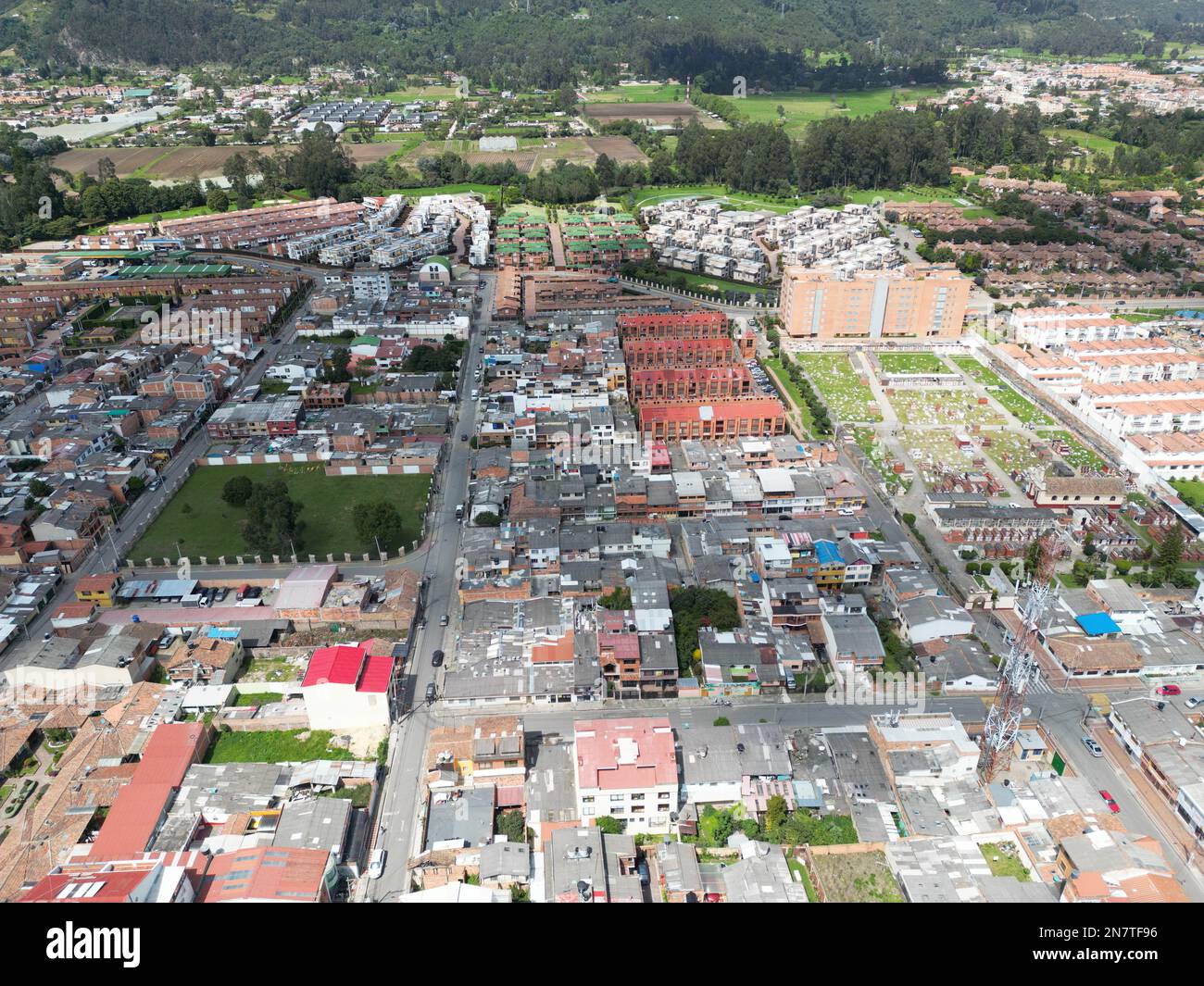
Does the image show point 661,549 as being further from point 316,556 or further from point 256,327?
point 256,327

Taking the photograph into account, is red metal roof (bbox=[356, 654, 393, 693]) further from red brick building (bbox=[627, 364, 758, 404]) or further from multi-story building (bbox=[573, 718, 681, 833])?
red brick building (bbox=[627, 364, 758, 404])

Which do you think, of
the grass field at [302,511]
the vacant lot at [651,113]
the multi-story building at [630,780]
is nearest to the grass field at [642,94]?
the vacant lot at [651,113]

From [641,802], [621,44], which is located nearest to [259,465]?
[641,802]

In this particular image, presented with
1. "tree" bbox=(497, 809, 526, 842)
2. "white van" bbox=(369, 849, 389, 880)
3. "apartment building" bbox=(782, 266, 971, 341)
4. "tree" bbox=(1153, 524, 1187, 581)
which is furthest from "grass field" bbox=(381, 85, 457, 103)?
"white van" bbox=(369, 849, 389, 880)

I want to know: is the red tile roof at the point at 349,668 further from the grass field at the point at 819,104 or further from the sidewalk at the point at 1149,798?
the grass field at the point at 819,104

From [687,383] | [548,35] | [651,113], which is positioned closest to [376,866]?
[687,383]

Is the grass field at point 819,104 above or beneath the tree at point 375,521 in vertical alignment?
above
